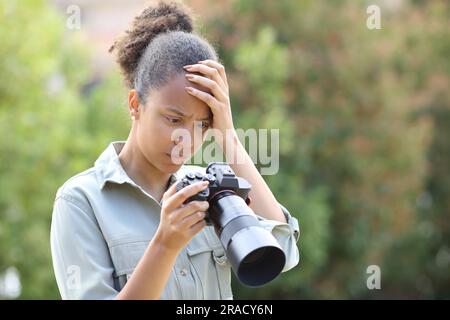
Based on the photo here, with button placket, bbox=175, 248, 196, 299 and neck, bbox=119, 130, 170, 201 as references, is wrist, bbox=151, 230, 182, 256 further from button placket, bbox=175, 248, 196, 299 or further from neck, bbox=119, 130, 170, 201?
neck, bbox=119, 130, 170, 201

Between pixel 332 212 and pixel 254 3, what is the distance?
9.28ft

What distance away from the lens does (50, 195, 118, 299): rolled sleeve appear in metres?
1.69

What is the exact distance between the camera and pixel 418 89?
10.9 m

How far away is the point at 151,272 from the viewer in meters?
1.57

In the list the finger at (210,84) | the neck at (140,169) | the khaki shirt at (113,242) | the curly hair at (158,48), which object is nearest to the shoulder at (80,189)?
the khaki shirt at (113,242)

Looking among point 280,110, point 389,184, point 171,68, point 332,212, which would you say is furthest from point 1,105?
point 171,68

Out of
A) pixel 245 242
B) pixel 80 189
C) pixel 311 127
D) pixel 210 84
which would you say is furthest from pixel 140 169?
pixel 311 127

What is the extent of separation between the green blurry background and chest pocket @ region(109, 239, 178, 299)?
5.42 m

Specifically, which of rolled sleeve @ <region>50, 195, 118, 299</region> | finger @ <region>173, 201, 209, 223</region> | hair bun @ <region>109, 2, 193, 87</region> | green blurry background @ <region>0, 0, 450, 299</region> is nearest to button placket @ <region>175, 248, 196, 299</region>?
rolled sleeve @ <region>50, 195, 118, 299</region>

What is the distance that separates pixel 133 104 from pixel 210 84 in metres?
0.22

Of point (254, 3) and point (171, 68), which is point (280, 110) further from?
point (171, 68)

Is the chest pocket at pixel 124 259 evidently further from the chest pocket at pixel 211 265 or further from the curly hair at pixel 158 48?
the curly hair at pixel 158 48

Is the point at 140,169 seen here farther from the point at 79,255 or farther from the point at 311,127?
the point at 311,127
